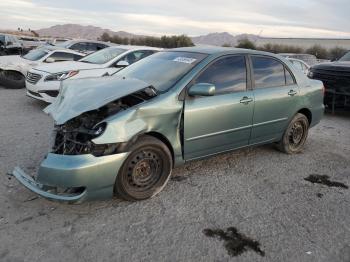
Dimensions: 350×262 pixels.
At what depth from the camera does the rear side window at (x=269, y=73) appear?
5.28m

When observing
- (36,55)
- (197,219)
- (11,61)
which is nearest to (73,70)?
(11,61)

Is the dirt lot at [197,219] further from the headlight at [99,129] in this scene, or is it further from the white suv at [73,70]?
the white suv at [73,70]

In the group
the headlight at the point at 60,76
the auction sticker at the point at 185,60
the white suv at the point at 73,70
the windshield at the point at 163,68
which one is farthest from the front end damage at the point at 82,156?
the headlight at the point at 60,76

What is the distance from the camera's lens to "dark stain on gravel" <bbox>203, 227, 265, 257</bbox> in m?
3.32

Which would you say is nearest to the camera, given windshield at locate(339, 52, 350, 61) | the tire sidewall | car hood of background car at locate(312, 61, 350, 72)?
the tire sidewall

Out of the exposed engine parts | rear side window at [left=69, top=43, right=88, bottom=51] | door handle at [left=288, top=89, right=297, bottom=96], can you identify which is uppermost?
rear side window at [left=69, top=43, right=88, bottom=51]

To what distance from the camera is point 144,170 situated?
4.12 metres

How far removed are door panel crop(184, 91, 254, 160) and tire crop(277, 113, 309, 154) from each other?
1.08 meters

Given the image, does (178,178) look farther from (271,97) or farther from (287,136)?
(287,136)

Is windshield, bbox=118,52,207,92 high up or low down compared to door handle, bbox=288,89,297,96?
up

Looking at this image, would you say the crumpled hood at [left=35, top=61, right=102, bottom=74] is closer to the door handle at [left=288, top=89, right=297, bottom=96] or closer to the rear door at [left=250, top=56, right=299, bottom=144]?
the rear door at [left=250, top=56, right=299, bottom=144]

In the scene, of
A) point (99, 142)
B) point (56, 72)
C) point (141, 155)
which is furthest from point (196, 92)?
point (56, 72)

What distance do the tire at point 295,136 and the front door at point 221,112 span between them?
1.08m

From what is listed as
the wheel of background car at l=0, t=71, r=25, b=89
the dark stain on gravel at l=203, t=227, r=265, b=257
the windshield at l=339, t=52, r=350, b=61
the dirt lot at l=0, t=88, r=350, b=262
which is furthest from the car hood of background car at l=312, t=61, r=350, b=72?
the wheel of background car at l=0, t=71, r=25, b=89
